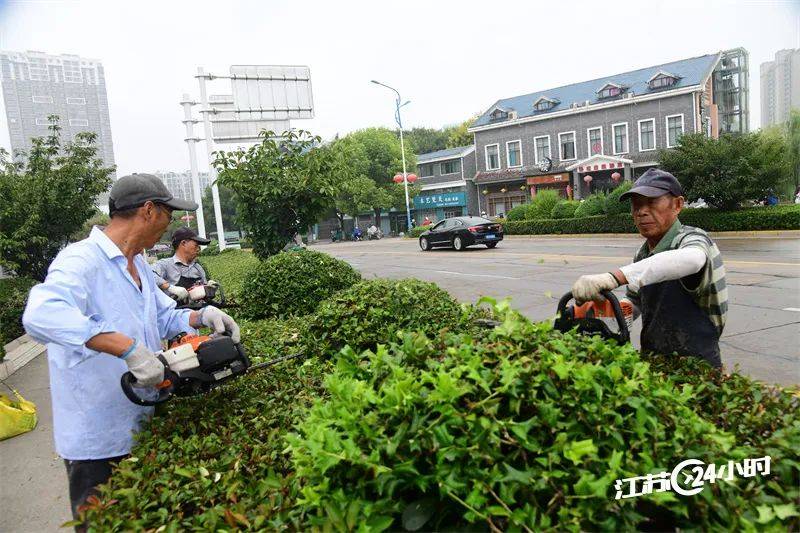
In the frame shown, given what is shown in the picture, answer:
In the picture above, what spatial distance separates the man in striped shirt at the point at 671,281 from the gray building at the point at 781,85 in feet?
1.47

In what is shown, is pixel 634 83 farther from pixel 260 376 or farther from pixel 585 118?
pixel 260 376

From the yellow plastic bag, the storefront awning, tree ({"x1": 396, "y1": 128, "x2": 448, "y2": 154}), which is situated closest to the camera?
the yellow plastic bag

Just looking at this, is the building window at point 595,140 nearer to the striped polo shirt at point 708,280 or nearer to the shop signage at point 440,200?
the shop signage at point 440,200

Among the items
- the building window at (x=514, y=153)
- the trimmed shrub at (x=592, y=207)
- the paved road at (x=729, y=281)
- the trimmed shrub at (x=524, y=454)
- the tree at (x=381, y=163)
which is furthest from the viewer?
the tree at (x=381, y=163)

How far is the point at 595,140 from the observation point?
1412 inches

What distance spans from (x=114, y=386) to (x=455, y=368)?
153 cm

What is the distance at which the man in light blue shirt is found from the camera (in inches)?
75.5

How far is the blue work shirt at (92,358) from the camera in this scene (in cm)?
199

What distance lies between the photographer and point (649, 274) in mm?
1971

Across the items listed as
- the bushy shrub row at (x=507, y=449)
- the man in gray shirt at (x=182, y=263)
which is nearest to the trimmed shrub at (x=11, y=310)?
the man in gray shirt at (x=182, y=263)

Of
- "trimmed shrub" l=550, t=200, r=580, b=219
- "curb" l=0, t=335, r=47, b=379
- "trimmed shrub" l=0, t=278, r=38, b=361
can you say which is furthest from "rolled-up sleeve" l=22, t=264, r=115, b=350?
"trimmed shrub" l=550, t=200, r=580, b=219

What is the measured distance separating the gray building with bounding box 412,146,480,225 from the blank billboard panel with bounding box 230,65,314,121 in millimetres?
32171
